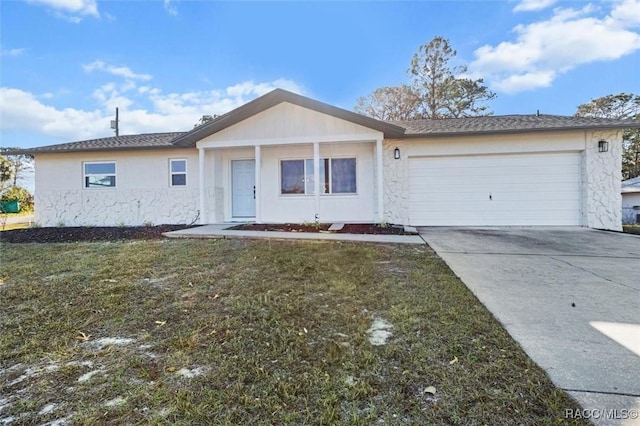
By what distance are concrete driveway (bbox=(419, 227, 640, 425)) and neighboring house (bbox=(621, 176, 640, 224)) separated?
37.8 ft

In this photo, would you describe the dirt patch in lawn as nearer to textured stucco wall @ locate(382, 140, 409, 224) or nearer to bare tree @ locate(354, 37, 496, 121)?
textured stucco wall @ locate(382, 140, 409, 224)

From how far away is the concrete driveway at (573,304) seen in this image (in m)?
1.95

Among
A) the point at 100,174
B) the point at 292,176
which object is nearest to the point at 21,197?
the point at 100,174

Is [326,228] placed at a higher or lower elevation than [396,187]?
lower

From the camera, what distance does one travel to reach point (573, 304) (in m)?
3.36

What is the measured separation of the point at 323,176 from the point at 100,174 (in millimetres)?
8156

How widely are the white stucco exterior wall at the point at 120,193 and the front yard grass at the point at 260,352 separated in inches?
271

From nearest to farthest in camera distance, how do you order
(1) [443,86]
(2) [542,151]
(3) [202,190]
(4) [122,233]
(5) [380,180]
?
(4) [122,233] < (5) [380,180] < (2) [542,151] < (3) [202,190] < (1) [443,86]

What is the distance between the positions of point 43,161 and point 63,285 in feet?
35.0

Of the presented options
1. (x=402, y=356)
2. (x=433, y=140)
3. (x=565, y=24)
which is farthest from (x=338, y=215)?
(x=565, y=24)

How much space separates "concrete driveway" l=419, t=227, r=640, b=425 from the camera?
6.40ft

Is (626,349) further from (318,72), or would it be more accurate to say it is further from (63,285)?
(318,72)

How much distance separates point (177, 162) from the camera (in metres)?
11.5

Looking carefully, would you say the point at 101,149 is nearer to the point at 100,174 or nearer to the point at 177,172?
the point at 100,174
